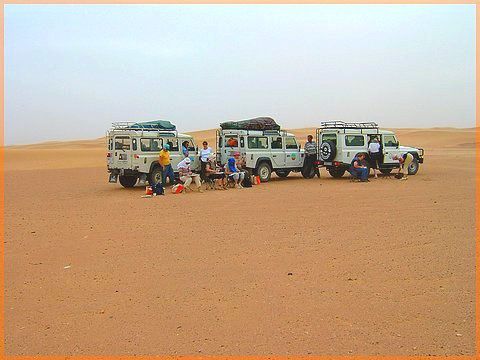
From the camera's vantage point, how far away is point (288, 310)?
209 inches

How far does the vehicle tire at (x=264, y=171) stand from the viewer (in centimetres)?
1889

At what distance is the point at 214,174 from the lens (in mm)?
16422

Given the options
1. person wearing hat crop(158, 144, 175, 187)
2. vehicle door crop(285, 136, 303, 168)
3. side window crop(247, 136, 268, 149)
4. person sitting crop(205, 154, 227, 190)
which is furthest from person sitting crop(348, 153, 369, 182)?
person wearing hat crop(158, 144, 175, 187)

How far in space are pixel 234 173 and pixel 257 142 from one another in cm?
238

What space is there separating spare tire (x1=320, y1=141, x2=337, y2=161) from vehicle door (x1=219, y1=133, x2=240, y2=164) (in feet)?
11.3

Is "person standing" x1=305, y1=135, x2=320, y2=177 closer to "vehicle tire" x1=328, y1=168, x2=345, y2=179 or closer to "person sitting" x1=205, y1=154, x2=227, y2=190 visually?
"vehicle tire" x1=328, y1=168, x2=345, y2=179

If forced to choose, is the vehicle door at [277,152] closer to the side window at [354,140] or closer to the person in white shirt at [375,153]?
the side window at [354,140]

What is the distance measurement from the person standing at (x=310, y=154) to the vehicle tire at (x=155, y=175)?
6.12 meters

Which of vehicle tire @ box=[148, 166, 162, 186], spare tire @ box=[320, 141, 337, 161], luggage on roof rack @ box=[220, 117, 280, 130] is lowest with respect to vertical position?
vehicle tire @ box=[148, 166, 162, 186]

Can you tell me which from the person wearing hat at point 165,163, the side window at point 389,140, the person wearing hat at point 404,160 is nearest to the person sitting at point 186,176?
the person wearing hat at point 165,163

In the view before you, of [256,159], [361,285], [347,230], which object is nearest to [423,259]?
[361,285]

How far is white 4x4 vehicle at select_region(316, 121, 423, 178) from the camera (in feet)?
63.7

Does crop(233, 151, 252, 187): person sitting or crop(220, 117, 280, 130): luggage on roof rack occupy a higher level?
crop(220, 117, 280, 130): luggage on roof rack

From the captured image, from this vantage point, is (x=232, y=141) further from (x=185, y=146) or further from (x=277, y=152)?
(x=277, y=152)
